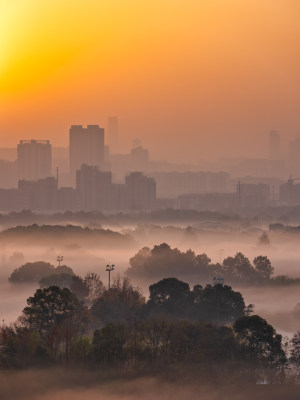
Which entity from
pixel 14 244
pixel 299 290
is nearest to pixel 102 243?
pixel 14 244

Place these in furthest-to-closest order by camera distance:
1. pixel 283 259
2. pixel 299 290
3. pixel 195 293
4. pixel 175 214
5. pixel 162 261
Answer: pixel 175 214 < pixel 283 259 < pixel 162 261 < pixel 299 290 < pixel 195 293

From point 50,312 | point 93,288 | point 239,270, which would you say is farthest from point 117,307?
point 239,270

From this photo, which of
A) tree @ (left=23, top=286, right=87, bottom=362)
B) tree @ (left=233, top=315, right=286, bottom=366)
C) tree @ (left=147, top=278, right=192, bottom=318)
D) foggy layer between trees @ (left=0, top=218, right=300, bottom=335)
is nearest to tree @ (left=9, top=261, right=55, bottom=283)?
foggy layer between trees @ (left=0, top=218, right=300, bottom=335)

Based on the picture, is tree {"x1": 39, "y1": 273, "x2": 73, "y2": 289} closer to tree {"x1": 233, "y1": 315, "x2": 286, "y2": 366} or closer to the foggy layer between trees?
the foggy layer between trees

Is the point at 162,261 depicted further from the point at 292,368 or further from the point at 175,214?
the point at 175,214

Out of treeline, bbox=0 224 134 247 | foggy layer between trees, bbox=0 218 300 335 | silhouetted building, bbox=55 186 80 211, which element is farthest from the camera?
silhouetted building, bbox=55 186 80 211

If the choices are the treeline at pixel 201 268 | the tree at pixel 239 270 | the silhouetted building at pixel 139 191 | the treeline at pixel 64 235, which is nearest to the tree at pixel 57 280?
the treeline at pixel 201 268
